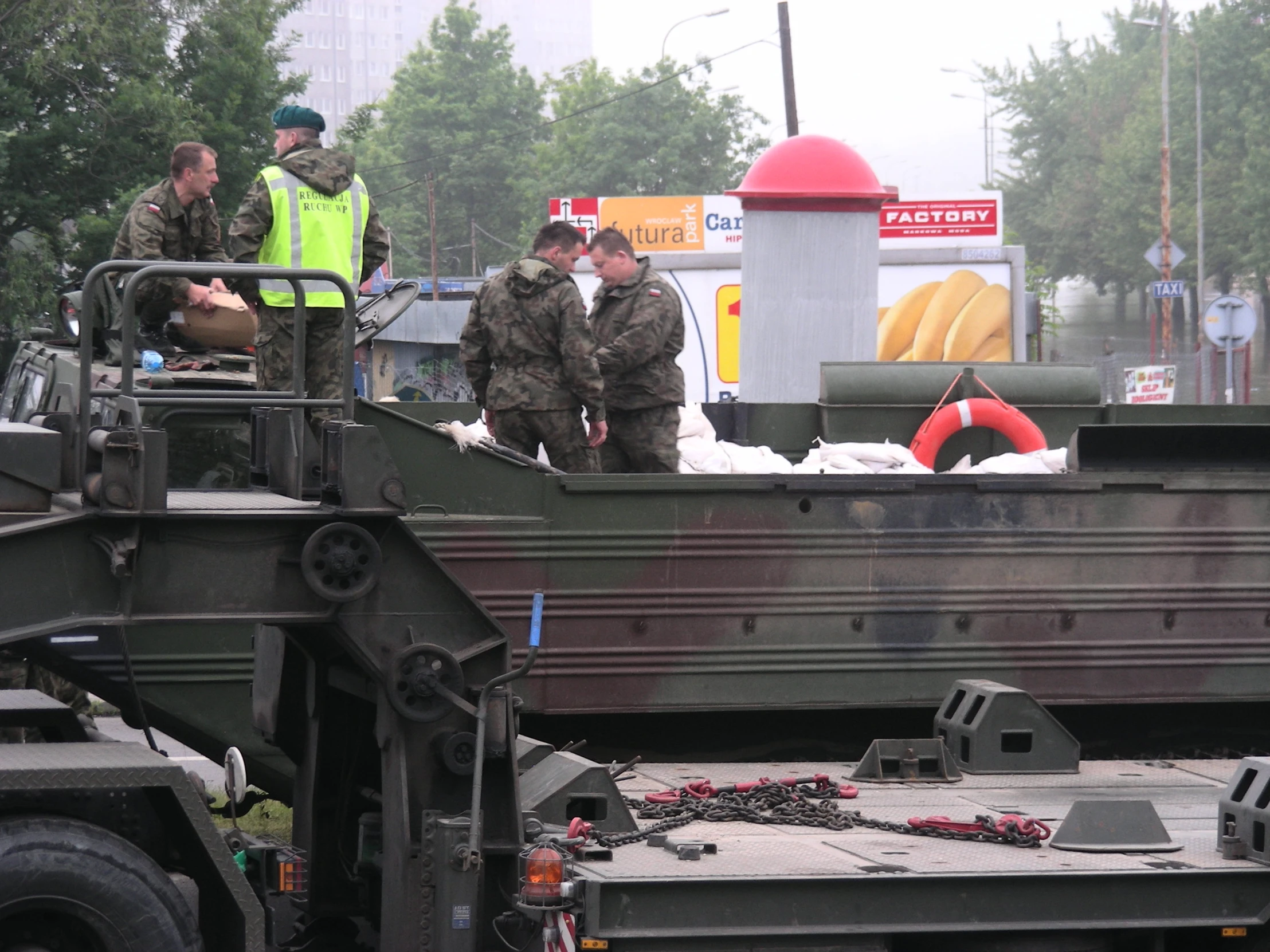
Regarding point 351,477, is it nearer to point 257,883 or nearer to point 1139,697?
point 257,883

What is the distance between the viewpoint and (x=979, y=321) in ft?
69.8

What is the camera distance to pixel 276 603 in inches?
164

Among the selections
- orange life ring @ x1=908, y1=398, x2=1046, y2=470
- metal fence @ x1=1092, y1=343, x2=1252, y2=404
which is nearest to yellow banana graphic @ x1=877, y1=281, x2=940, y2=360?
metal fence @ x1=1092, y1=343, x2=1252, y2=404

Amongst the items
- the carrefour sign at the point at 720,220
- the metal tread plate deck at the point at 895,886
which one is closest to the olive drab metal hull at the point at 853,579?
the metal tread plate deck at the point at 895,886

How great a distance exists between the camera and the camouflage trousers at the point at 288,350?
6812mm

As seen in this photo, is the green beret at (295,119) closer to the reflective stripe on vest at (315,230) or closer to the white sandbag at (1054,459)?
the reflective stripe on vest at (315,230)

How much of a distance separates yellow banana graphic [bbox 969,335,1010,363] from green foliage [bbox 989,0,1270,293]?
1070 inches

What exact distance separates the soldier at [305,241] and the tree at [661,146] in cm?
A: 5844

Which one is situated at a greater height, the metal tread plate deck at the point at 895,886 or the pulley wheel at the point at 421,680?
the pulley wheel at the point at 421,680

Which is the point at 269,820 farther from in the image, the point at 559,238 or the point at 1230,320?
the point at 1230,320

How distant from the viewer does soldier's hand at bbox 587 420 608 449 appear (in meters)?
7.61

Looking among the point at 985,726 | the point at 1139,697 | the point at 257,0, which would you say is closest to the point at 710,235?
the point at 257,0

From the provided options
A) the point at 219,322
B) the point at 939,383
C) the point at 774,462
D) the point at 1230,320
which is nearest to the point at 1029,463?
the point at 939,383

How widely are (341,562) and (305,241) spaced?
3.18m
